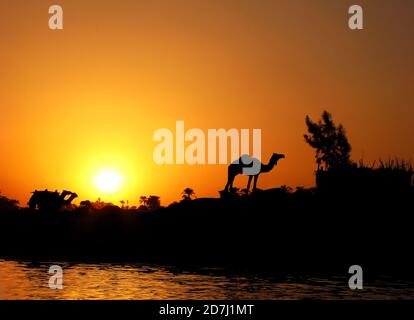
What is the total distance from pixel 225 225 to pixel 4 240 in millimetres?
17644

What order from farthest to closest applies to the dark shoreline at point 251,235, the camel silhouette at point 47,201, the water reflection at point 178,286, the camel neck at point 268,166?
the camel silhouette at point 47,201 → the camel neck at point 268,166 → the dark shoreline at point 251,235 → the water reflection at point 178,286

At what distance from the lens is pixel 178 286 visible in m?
30.5

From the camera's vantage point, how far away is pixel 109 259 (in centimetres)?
4550

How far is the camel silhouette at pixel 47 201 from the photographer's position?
57344 millimetres

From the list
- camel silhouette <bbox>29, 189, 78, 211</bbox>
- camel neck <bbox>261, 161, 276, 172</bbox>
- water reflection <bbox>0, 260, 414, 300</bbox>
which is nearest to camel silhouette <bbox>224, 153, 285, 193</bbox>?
camel neck <bbox>261, 161, 276, 172</bbox>

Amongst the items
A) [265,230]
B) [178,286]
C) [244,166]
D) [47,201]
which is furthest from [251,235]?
[47,201]

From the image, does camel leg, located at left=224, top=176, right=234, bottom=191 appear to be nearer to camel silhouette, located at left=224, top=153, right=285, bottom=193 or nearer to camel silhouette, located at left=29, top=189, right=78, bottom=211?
camel silhouette, located at left=224, top=153, right=285, bottom=193

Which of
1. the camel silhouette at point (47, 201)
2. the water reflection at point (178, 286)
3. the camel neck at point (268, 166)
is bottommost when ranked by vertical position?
the water reflection at point (178, 286)

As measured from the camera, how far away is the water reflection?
91.4 feet

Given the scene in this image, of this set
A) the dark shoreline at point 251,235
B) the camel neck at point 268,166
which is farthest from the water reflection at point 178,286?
the camel neck at point 268,166

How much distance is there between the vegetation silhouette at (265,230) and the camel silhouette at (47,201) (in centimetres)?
195

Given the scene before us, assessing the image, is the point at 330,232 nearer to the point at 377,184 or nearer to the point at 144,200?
the point at 377,184

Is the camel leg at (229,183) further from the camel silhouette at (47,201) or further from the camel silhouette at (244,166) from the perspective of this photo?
the camel silhouette at (47,201)

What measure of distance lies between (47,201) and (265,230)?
19.5 meters
